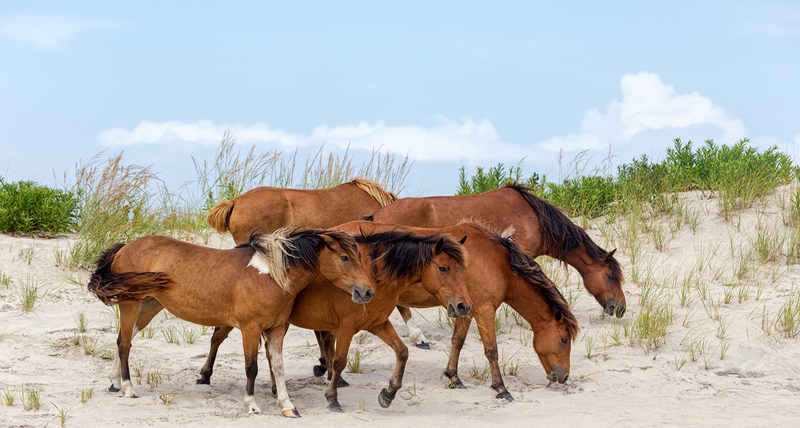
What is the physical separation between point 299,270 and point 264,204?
9.64 feet

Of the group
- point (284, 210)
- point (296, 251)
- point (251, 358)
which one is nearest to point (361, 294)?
point (296, 251)

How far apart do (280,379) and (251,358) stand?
10.9 inches

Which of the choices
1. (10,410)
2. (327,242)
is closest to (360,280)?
(327,242)

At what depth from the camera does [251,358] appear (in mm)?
5992

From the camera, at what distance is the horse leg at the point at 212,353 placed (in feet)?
22.4

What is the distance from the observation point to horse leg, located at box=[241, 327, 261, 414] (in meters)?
5.95

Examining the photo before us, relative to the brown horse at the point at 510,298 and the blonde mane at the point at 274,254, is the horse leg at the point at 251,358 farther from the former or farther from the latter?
the brown horse at the point at 510,298

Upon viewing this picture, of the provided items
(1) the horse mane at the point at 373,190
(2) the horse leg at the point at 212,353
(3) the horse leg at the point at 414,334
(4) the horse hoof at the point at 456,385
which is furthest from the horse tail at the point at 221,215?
(4) the horse hoof at the point at 456,385

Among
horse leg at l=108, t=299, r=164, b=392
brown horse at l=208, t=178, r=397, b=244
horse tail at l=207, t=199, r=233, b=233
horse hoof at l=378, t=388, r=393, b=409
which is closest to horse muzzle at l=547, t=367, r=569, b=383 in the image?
horse hoof at l=378, t=388, r=393, b=409

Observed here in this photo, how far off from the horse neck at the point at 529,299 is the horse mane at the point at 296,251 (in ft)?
5.64

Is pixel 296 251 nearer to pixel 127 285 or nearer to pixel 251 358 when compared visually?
pixel 251 358

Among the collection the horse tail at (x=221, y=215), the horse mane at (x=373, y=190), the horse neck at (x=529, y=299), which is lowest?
the horse neck at (x=529, y=299)

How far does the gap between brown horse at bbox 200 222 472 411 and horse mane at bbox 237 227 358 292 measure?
31 cm

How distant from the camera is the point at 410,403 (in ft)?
21.7
